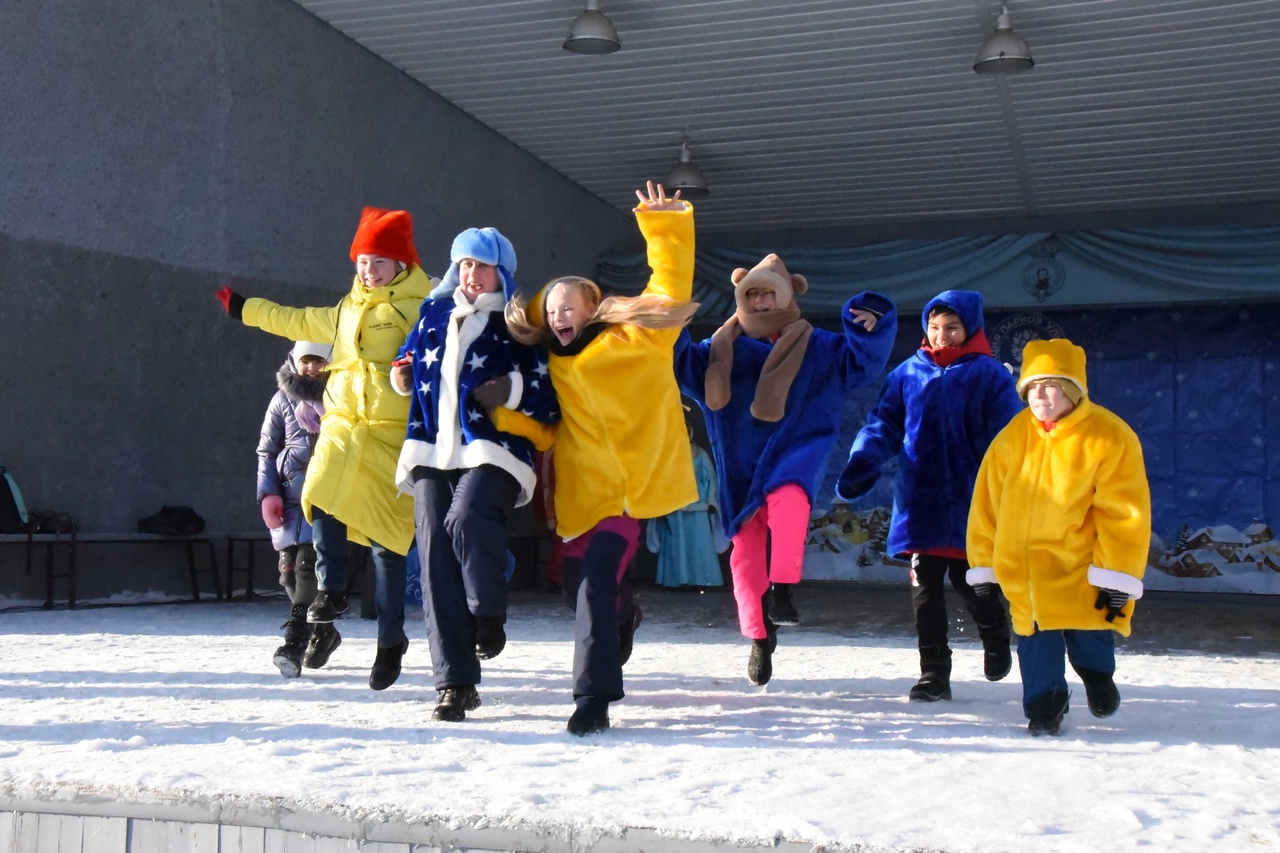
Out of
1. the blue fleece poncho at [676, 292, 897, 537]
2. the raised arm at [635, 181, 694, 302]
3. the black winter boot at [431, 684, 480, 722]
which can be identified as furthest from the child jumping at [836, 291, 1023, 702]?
the black winter boot at [431, 684, 480, 722]

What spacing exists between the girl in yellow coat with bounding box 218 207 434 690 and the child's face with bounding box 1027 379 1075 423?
1.94m

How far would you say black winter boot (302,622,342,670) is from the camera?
15.0ft

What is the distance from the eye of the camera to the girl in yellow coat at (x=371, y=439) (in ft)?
13.8

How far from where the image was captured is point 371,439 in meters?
4.25

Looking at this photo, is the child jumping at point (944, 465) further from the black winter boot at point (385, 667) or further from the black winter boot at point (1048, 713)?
the black winter boot at point (385, 667)

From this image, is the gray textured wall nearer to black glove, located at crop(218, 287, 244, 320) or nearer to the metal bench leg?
the metal bench leg

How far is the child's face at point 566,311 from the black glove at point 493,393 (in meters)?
0.22

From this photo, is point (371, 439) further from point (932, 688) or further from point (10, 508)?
point (10, 508)

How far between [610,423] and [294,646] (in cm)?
170

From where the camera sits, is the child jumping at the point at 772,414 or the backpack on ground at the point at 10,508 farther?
the backpack on ground at the point at 10,508

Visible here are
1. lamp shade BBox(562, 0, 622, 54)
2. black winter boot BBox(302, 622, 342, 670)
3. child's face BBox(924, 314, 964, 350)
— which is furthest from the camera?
lamp shade BBox(562, 0, 622, 54)

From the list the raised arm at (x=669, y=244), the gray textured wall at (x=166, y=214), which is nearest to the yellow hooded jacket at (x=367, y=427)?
the raised arm at (x=669, y=244)

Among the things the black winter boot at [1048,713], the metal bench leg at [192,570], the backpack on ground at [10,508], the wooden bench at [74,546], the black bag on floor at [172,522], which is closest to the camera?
the black winter boot at [1048,713]

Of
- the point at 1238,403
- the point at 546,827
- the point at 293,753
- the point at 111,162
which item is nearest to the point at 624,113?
the point at 111,162
